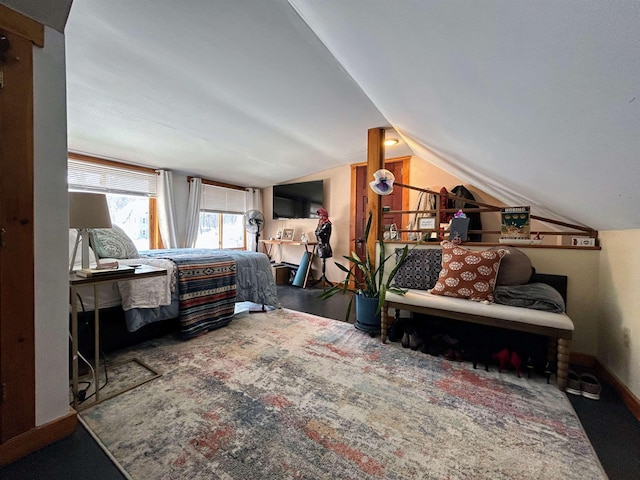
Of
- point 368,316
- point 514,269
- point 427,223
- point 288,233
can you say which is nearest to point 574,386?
point 514,269

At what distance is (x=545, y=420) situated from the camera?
56.4 inches

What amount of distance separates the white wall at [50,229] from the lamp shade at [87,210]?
23 cm

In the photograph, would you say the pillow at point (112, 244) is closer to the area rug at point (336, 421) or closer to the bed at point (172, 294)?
the bed at point (172, 294)

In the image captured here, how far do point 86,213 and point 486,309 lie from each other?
267cm

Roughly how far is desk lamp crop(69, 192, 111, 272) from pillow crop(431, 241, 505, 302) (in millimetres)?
2459

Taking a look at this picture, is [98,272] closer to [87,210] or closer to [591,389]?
[87,210]

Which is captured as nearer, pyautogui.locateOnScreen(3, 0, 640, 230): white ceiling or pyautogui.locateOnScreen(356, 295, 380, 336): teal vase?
pyautogui.locateOnScreen(3, 0, 640, 230): white ceiling

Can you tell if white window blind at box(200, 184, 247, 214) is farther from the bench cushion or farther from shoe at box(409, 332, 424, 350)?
shoe at box(409, 332, 424, 350)

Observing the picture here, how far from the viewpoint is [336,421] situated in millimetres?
1405

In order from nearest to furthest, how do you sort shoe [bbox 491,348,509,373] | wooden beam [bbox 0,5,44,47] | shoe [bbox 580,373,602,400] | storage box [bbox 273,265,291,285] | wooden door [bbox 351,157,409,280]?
wooden beam [bbox 0,5,44,47] < shoe [bbox 580,373,602,400] < shoe [bbox 491,348,509,373] < wooden door [bbox 351,157,409,280] < storage box [bbox 273,265,291,285]

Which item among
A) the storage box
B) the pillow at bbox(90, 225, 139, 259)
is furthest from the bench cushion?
the storage box

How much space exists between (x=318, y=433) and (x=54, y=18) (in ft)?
7.70

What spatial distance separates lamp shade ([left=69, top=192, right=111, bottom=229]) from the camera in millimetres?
1495

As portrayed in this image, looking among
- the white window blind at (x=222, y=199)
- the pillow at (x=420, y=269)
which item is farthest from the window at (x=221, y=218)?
the pillow at (x=420, y=269)
